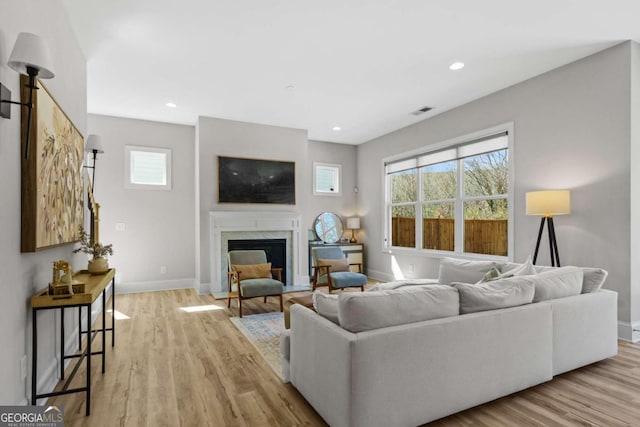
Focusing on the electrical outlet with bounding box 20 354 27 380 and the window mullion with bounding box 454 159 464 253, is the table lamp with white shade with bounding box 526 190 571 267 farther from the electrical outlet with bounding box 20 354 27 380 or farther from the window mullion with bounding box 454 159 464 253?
the electrical outlet with bounding box 20 354 27 380

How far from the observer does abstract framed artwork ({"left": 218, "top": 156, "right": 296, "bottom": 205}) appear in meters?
5.80

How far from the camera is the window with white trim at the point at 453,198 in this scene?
4.74 metres

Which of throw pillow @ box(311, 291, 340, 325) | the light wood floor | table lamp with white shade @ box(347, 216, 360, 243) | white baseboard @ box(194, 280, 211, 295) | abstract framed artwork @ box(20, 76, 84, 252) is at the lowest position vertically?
the light wood floor

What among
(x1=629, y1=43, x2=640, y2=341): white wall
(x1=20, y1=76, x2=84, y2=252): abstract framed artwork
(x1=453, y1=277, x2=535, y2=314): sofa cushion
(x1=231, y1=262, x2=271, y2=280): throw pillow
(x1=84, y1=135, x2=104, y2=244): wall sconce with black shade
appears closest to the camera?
(x1=20, y1=76, x2=84, y2=252): abstract framed artwork

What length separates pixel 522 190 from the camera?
171 inches

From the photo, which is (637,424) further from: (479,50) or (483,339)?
(479,50)

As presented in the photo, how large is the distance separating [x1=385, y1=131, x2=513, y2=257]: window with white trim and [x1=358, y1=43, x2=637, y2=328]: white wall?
0.95ft

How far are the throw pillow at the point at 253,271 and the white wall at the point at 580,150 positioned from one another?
3.34 m

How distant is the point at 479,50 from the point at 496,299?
8.64ft

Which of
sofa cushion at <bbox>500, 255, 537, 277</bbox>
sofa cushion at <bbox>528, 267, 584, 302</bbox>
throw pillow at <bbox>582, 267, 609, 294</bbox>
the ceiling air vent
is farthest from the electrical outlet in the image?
the ceiling air vent

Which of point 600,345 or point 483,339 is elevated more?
point 483,339

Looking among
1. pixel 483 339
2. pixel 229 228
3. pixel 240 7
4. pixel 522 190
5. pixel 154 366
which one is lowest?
pixel 154 366

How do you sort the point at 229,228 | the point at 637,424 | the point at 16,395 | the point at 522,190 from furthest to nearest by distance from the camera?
the point at 229,228, the point at 522,190, the point at 637,424, the point at 16,395

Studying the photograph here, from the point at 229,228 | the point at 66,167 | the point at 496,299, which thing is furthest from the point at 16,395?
the point at 229,228
